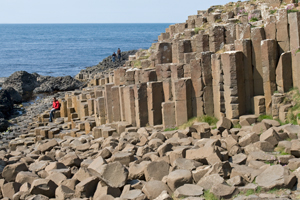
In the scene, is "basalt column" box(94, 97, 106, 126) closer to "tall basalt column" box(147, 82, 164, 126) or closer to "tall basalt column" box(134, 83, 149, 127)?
"tall basalt column" box(134, 83, 149, 127)

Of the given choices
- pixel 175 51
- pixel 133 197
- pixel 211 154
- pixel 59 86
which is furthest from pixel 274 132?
pixel 59 86

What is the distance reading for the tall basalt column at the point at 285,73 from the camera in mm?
13352

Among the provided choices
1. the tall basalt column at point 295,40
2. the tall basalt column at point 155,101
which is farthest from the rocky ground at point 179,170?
the tall basalt column at point 155,101

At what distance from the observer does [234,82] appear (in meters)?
13.7

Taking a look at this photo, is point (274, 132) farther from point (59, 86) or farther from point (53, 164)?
point (59, 86)

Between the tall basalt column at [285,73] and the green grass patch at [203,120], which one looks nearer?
→ the tall basalt column at [285,73]

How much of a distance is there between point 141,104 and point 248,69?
426cm

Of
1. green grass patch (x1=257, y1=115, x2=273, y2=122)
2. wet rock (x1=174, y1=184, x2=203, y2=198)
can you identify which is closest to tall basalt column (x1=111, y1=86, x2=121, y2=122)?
green grass patch (x1=257, y1=115, x2=273, y2=122)

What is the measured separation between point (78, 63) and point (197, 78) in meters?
52.4

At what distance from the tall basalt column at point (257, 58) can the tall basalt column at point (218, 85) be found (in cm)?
117

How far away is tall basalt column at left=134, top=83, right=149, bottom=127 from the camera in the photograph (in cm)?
1570

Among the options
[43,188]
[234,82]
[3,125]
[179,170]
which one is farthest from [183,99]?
[3,125]

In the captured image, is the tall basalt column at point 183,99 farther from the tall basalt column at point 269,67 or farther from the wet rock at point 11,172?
the wet rock at point 11,172

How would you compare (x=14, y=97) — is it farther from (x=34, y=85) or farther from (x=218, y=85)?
(x=218, y=85)
